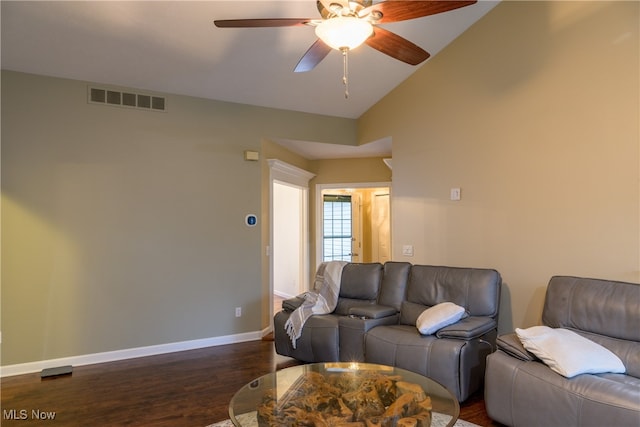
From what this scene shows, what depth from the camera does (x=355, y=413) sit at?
1810 millimetres

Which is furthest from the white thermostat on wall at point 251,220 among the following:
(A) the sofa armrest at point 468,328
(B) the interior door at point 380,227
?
(B) the interior door at point 380,227

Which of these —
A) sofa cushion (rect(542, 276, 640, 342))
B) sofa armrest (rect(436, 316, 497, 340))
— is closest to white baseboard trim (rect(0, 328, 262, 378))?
sofa armrest (rect(436, 316, 497, 340))

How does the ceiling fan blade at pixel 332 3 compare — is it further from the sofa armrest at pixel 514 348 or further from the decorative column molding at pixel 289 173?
the decorative column molding at pixel 289 173

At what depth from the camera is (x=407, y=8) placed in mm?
1969

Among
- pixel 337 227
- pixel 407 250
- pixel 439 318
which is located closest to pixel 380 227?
pixel 337 227

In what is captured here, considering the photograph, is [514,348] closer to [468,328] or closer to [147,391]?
[468,328]

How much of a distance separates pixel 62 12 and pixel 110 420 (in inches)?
118

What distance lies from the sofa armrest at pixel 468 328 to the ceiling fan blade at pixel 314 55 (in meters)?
2.15

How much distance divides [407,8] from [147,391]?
334 centimetres

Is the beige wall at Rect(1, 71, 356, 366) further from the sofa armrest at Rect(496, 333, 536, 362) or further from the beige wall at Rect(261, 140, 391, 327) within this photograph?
the sofa armrest at Rect(496, 333, 536, 362)

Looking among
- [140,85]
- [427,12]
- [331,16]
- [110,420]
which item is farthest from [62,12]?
[110,420]

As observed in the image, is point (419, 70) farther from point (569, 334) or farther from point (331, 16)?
point (569, 334)

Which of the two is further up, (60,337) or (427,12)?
(427,12)

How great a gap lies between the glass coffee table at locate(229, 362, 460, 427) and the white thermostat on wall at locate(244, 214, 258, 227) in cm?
238
